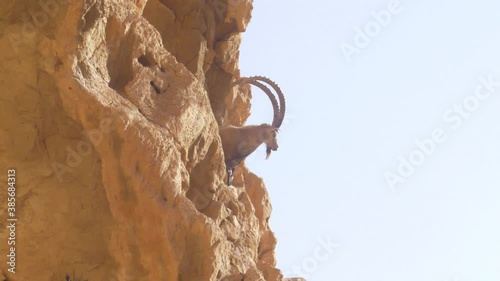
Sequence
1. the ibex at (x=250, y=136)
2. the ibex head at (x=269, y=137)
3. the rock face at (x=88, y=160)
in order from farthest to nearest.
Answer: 1. the ibex head at (x=269, y=137)
2. the ibex at (x=250, y=136)
3. the rock face at (x=88, y=160)

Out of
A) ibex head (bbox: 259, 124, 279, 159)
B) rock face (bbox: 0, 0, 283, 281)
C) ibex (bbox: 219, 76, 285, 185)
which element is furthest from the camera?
ibex head (bbox: 259, 124, 279, 159)

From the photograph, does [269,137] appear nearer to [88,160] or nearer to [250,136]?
[250,136]

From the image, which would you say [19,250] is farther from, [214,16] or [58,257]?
[214,16]

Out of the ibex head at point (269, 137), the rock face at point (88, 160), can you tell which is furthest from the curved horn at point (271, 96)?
the rock face at point (88, 160)

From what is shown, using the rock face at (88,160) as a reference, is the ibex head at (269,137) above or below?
above

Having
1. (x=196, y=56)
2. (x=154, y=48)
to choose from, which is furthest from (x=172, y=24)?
(x=154, y=48)

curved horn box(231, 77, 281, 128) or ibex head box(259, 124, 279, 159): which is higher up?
curved horn box(231, 77, 281, 128)

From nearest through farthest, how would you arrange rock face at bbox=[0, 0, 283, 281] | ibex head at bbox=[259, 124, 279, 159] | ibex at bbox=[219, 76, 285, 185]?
rock face at bbox=[0, 0, 283, 281]
ibex at bbox=[219, 76, 285, 185]
ibex head at bbox=[259, 124, 279, 159]

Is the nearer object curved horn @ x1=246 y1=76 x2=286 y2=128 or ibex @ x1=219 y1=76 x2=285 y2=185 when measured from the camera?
ibex @ x1=219 y1=76 x2=285 y2=185

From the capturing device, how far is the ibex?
43.6ft

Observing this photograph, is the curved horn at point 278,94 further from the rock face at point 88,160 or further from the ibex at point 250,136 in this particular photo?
the rock face at point 88,160

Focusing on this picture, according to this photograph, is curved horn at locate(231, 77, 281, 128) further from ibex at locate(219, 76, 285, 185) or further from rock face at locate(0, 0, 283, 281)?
rock face at locate(0, 0, 283, 281)

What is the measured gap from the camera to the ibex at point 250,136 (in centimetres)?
1328

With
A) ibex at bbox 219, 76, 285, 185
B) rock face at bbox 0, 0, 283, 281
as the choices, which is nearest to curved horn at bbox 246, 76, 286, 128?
ibex at bbox 219, 76, 285, 185
